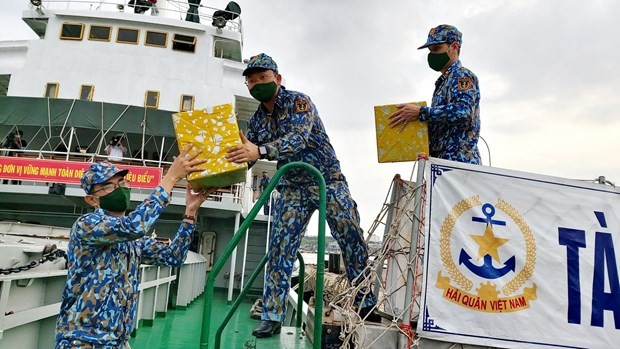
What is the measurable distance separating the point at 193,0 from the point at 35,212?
8442 mm

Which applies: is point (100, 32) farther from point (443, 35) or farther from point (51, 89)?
point (443, 35)

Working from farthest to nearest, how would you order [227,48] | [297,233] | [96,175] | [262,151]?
[227,48]
[297,233]
[262,151]
[96,175]

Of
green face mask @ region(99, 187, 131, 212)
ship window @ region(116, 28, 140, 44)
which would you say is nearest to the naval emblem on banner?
green face mask @ region(99, 187, 131, 212)

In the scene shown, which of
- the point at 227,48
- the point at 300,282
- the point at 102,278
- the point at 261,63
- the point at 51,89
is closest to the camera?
the point at 102,278

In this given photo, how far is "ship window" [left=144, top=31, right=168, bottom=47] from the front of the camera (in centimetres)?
1267

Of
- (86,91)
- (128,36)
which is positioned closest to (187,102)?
(128,36)

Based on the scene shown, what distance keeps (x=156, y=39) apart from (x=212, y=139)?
1198 cm

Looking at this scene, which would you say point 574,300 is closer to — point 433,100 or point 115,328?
point 433,100

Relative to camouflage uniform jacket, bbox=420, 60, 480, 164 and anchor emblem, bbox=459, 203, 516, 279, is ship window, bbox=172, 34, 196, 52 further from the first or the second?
anchor emblem, bbox=459, 203, 516, 279

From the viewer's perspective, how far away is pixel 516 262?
2.04 meters

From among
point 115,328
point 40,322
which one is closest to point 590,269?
point 115,328

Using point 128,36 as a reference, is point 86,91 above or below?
below

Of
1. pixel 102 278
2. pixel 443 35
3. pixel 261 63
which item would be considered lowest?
pixel 102 278

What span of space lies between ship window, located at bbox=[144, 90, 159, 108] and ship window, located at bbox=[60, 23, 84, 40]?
2.66m
